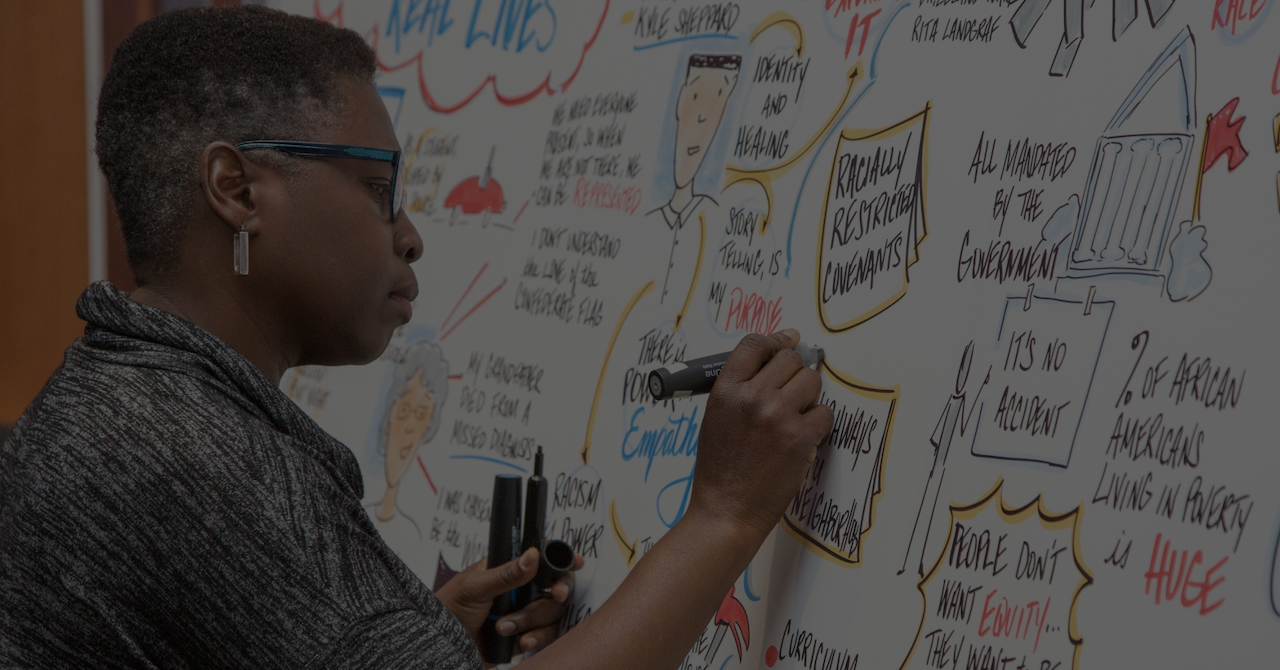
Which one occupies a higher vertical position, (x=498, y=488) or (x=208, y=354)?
(x=208, y=354)

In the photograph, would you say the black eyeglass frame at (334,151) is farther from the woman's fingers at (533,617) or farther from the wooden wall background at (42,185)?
the wooden wall background at (42,185)

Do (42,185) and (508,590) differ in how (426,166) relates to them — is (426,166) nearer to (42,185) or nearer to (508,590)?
(508,590)

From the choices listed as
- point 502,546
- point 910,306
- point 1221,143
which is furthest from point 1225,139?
point 502,546

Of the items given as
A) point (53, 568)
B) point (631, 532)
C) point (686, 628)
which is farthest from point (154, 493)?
point (631, 532)

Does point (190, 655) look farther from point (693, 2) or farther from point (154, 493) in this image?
point (693, 2)

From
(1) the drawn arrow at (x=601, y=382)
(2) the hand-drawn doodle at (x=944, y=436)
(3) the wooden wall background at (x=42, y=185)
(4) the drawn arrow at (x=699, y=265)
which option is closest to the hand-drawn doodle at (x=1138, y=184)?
(2) the hand-drawn doodle at (x=944, y=436)

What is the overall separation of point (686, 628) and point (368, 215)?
1.67ft

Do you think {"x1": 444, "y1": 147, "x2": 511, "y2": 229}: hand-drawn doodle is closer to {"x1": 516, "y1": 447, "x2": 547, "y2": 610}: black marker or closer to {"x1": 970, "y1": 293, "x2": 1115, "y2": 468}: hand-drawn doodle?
{"x1": 516, "y1": 447, "x2": 547, "y2": 610}: black marker

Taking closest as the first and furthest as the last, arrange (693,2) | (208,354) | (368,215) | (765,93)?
(208,354) < (368,215) < (765,93) < (693,2)

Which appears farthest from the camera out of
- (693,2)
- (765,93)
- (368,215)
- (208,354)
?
(693,2)

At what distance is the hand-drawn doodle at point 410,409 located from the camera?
5.49ft

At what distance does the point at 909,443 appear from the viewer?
104 centimetres

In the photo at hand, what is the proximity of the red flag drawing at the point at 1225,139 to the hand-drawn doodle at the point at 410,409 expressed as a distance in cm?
111

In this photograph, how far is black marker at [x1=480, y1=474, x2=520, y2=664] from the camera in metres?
1.33
